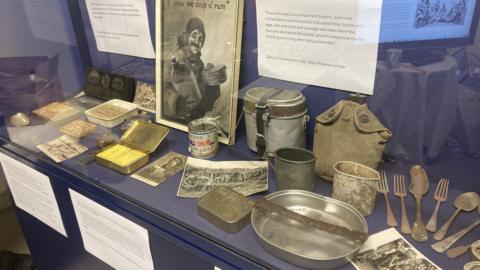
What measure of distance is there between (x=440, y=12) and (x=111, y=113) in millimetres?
1047

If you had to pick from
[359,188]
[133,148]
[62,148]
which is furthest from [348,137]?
[62,148]

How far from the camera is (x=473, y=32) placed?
773mm

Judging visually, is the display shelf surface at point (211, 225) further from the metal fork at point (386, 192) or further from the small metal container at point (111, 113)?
the small metal container at point (111, 113)

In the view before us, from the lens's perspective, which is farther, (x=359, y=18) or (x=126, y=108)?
(x=126, y=108)

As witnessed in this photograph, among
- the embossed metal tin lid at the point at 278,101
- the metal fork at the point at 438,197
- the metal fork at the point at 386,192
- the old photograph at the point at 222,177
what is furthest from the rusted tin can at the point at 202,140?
the metal fork at the point at 438,197

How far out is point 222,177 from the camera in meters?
0.97

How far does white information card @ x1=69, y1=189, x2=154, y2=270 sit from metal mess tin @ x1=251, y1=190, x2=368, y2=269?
1.17ft

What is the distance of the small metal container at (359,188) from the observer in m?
0.79

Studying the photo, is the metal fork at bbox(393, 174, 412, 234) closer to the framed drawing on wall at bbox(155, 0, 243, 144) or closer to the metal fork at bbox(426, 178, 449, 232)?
the metal fork at bbox(426, 178, 449, 232)

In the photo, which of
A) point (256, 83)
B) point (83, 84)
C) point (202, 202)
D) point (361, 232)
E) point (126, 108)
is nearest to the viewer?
point (361, 232)

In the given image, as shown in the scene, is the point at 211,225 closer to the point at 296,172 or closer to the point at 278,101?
the point at 296,172

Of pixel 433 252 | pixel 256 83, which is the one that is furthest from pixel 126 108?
pixel 433 252

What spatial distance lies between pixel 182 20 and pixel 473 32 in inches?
32.0

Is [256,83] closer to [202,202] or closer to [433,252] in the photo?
[202,202]
